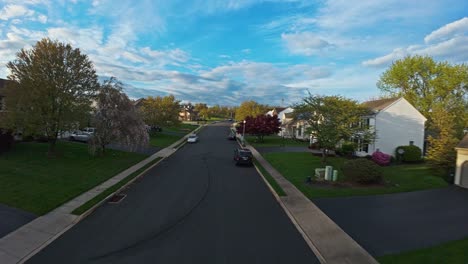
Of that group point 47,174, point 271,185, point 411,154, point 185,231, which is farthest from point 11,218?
point 411,154

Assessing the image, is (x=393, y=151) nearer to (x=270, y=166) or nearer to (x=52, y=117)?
(x=270, y=166)

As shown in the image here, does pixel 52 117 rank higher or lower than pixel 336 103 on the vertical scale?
lower

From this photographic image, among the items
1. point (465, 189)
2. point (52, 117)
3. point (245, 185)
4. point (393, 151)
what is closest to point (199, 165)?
point (245, 185)

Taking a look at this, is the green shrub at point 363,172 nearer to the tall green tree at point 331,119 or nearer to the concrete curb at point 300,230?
the concrete curb at point 300,230

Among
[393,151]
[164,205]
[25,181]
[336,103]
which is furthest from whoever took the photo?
[393,151]

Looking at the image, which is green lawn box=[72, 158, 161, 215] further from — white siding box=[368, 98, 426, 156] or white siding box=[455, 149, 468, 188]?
white siding box=[368, 98, 426, 156]

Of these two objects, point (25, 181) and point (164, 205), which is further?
point (25, 181)
